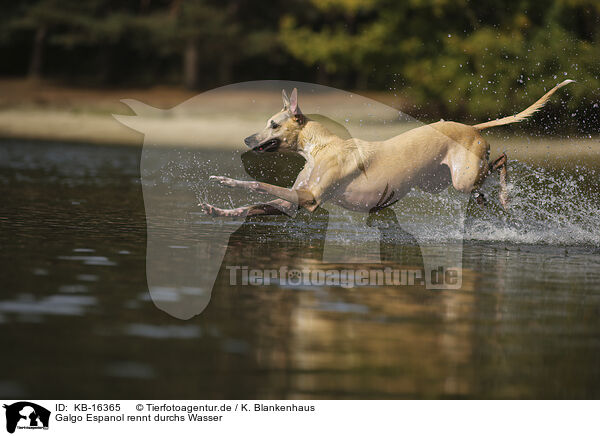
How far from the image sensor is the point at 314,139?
9.84 metres

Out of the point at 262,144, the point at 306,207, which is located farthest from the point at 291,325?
the point at 262,144

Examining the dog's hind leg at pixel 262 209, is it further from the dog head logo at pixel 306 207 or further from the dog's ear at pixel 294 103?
the dog's ear at pixel 294 103

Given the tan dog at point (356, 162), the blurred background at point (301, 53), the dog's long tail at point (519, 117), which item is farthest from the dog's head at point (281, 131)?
the blurred background at point (301, 53)

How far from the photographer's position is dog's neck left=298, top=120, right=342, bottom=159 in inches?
387

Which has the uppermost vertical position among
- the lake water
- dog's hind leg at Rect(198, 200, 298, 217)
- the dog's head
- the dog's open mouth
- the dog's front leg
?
the dog's head

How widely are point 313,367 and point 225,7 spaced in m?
42.4

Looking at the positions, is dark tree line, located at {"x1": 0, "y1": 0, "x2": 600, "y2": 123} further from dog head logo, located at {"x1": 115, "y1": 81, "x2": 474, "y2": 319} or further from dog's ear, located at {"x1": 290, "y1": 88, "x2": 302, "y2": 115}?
dog's ear, located at {"x1": 290, "y1": 88, "x2": 302, "y2": 115}

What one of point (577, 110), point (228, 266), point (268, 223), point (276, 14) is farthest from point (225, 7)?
point (228, 266)

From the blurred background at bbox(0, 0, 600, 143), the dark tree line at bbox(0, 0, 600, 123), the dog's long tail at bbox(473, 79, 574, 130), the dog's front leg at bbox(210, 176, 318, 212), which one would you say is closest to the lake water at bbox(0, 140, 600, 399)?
the dog's front leg at bbox(210, 176, 318, 212)

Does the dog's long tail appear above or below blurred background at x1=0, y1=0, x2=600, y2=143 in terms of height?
below
